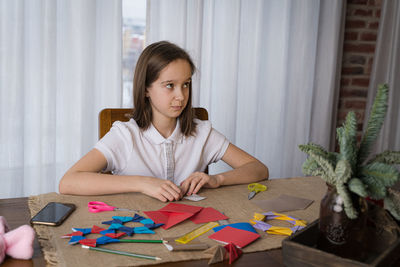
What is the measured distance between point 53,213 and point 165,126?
0.76 m

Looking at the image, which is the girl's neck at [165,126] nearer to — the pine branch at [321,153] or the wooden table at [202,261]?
the wooden table at [202,261]

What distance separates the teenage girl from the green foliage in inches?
23.1

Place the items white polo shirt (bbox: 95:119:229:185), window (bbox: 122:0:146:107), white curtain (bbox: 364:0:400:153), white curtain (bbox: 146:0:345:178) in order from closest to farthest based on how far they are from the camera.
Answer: white polo shirt (bbox: 95:119:229:185), window (bbox: 122:0:146:107), white curtain (bbox: 146:0:345:178), white curtain (bbox: 364:0:400:153)

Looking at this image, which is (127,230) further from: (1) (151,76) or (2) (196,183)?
(1) (151,76)

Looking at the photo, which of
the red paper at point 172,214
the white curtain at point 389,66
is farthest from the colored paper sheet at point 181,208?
the white curtain at point 389,66

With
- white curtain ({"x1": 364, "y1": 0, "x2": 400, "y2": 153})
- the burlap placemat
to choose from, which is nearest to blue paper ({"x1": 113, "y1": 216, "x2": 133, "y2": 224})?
the burlap placemat

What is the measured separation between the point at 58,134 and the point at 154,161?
1.02 meters

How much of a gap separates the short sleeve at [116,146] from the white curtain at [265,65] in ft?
3.87

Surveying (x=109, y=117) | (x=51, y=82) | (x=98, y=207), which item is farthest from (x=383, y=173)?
(x=51, y=82)

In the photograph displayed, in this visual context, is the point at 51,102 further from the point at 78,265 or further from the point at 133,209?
the point at 78,265

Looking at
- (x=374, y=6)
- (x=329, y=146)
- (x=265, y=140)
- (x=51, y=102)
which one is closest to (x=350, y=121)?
(x=51, y=102)

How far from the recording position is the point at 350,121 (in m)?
0.80

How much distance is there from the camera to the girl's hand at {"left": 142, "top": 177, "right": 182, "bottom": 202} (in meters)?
1.22

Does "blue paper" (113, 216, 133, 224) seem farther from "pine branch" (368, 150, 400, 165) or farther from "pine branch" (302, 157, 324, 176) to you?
"pine branch" (368, 150, 400, 165)
